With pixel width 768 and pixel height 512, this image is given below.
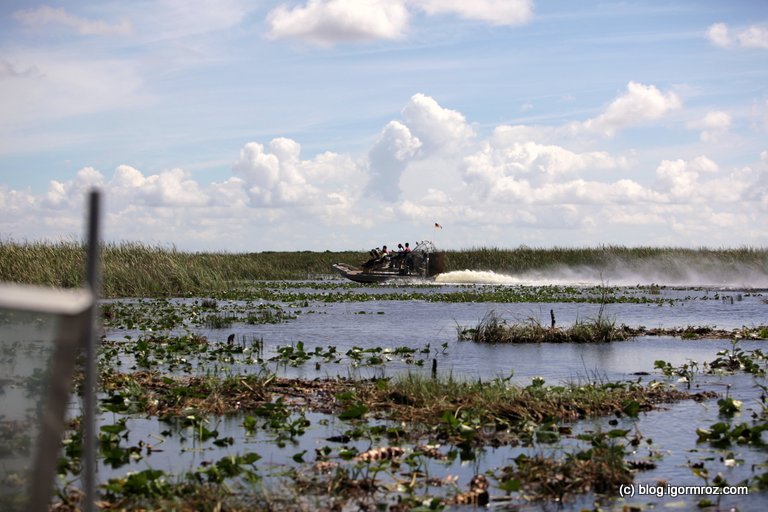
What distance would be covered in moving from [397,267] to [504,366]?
31767 mm

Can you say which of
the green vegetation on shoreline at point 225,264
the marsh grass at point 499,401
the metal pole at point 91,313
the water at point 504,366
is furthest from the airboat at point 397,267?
the metal pole at point 91,313

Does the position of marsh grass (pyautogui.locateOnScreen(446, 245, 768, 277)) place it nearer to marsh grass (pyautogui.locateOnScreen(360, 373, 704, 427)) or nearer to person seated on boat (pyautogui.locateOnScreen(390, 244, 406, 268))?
person seated on boat (pyautogui.locateOnScreen(390, 244, 406, 268))

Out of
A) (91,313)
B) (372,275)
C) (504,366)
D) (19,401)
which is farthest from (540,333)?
(372,275)

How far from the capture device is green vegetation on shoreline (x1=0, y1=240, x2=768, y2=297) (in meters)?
30.0

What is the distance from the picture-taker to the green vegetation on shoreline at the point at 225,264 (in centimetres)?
3000

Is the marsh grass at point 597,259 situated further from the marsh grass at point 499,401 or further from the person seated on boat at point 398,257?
the marsh grass at point 499,401

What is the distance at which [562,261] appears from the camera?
56.0 meters

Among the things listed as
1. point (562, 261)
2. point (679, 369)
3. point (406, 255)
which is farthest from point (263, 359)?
point (562, 261)

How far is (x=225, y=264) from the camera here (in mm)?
45812

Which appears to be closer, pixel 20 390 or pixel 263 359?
pixel 20 390

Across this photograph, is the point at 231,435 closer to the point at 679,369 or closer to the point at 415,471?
the point at 415,471

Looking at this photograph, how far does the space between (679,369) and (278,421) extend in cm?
761

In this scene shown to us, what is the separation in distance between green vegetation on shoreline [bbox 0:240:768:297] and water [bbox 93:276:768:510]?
807cm

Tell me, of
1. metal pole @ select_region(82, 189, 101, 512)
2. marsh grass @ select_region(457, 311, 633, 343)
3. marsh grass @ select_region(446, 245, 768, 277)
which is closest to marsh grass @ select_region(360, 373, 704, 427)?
metal pole @ select_region(82, 189, 101, 512)
